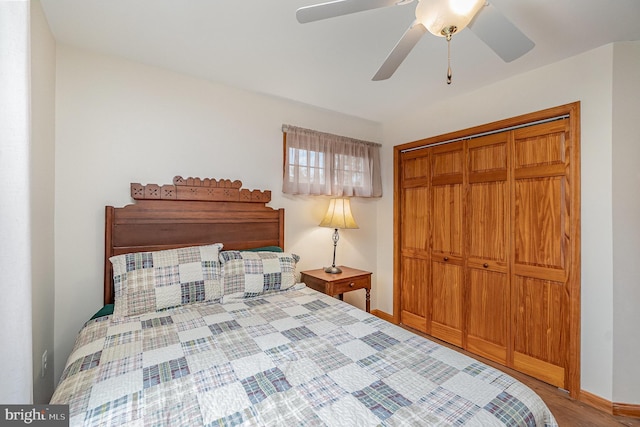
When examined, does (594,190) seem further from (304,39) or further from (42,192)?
(42,192)

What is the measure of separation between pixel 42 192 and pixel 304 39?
5.99 feet

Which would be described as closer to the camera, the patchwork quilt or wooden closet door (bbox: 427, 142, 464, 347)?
the patchwork quilt

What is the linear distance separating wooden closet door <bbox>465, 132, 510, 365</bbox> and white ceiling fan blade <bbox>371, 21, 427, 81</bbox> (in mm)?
1524

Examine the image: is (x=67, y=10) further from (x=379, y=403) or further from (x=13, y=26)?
(x=379, y=403)

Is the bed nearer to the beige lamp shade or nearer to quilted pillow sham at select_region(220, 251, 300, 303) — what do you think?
quilted pillow sham at select_region(220, 251, 300, 303)

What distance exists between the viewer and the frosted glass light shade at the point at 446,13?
1.05m

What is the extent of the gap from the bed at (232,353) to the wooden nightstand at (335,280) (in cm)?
45

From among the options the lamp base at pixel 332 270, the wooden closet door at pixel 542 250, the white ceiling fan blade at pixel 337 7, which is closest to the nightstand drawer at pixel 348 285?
the lamp base at pixel 332 270

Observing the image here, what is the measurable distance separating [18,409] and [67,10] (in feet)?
6.53

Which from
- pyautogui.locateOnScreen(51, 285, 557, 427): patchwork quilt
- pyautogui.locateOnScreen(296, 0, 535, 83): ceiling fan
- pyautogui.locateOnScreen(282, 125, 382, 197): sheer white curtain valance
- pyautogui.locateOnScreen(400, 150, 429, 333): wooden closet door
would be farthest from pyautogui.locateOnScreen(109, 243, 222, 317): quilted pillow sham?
pyautogui.locateOnScreen(400, 150, 429, 333): wooden closet door

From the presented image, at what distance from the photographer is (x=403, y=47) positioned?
1.35m

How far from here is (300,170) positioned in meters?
2.90

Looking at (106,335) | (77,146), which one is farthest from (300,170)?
(106,335)

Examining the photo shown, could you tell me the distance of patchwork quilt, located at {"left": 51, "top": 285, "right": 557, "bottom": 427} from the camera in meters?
0.89
